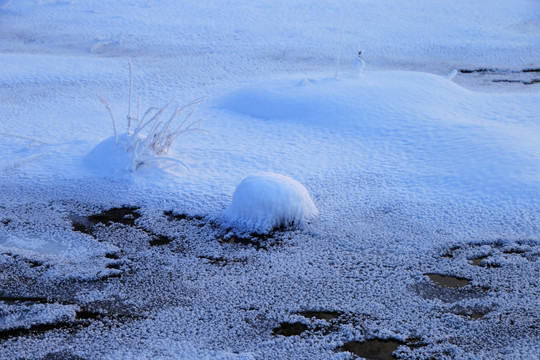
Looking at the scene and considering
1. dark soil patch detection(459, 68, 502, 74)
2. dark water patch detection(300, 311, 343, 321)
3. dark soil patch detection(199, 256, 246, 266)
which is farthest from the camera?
dark soil patch detection(459, 68, 502, 74)

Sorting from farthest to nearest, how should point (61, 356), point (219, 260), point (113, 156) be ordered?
point (113, 156), point (219, 260), point (61, 356)

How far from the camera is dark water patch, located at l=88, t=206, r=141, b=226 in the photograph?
9.49 ft

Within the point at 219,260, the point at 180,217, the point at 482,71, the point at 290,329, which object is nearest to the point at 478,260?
the point at 290,329

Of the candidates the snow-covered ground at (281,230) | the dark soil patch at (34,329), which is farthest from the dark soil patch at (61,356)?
the dark soil patch at (34,329)

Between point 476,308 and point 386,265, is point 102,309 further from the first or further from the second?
point 476,308

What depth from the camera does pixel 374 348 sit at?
206cm

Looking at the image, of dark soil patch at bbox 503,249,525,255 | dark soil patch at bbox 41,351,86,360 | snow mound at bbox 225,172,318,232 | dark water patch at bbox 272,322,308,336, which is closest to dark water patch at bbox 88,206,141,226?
snow mound at bbox 225,172,318,232

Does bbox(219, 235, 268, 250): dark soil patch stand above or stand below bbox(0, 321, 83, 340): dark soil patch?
above

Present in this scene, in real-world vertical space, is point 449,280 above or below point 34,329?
above

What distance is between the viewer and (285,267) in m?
2.53

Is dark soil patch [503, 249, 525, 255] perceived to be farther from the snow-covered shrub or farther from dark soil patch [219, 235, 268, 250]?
the snow-covered shrub

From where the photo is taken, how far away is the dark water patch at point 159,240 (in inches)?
107

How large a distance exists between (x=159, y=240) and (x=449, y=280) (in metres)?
1.29

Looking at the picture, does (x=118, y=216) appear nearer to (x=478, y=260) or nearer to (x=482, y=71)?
(x=478, y=260)
